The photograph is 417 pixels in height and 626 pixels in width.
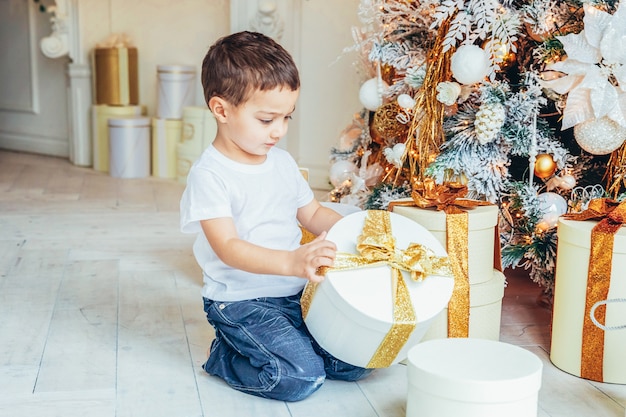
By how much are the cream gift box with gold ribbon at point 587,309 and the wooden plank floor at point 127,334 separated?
36 mm

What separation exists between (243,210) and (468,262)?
0.44 m

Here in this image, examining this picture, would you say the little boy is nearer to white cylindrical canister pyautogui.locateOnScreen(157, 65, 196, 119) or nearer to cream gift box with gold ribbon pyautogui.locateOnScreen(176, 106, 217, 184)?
cream gift box with gold ribbon pyautogui.locateOnScreen(176, 106, 217, 184)

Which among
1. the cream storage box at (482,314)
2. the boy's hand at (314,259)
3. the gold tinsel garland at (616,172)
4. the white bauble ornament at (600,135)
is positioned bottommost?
the cream storage box at (482,314)

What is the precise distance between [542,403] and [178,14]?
2.97 m

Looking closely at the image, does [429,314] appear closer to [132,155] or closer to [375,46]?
[375,46]

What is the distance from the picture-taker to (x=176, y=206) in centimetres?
317

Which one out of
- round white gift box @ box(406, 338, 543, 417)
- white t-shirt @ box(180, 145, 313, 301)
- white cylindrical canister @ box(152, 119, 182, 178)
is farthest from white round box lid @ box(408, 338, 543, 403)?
white cylindrical canister @ box(152, 119, 182, 178)

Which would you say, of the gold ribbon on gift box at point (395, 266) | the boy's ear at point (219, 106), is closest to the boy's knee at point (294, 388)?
the gold ribbon on gift box at point (395, 266)

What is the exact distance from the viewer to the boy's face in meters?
1.47

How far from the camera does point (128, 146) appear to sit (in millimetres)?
3801

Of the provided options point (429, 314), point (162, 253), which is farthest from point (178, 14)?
point (429, 314)

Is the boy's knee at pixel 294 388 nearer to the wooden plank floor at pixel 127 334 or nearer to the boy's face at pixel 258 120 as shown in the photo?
the wooden plank floor at pixel 127 334

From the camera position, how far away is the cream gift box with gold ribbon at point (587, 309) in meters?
1.48

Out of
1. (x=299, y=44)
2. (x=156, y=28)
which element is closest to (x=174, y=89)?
(x=156, y=28)
